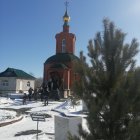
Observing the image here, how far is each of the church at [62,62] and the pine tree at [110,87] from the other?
1260 inches

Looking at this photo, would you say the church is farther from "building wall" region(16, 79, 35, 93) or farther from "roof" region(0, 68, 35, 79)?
"roof" region(0, 68, 35, 79)

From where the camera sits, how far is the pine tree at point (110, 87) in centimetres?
548

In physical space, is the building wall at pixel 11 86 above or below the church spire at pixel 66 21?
below

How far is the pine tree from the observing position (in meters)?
5.48

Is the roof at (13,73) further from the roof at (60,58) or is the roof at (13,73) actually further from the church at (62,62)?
the roof at (60,58)

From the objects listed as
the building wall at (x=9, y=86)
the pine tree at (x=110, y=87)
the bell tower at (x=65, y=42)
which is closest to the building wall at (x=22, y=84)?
the building wall at (x=9, y=86)

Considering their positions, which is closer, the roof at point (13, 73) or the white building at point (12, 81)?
the white building at point (12, 81)

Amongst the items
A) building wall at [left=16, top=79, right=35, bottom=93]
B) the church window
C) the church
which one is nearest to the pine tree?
the church

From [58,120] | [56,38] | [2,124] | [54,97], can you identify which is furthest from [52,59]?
[58,120]

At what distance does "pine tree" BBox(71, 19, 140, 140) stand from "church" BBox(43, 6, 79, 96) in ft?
105

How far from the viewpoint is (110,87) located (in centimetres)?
571

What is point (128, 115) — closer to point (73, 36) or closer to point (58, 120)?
point (58, 120)

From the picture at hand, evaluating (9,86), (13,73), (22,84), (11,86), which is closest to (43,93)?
(11,86)

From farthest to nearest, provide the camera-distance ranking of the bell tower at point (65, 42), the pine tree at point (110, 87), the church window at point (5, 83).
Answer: the church window at point (5, 83)
the bell tower at point (65, 42)
the pine tree at point (110, 87)
